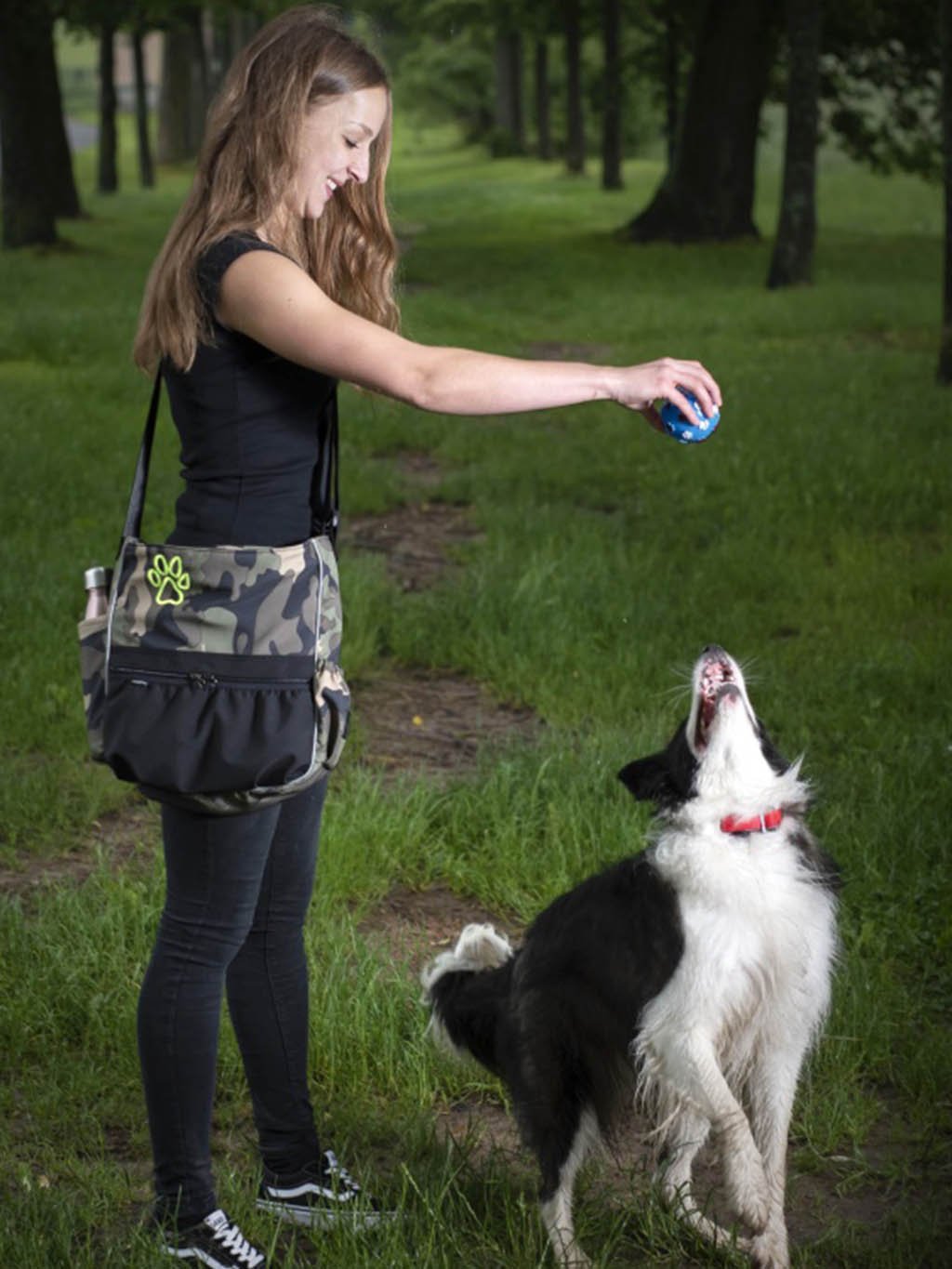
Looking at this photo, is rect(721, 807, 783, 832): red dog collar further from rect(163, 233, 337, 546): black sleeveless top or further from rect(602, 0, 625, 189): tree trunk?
rect(602, 0, 625, 189): tree trunk

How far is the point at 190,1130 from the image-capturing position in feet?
10.4

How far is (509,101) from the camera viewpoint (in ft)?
188

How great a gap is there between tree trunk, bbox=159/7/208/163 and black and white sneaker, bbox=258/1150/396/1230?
41624 millimetres

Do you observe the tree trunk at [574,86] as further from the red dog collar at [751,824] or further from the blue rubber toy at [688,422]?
the blue rubber toy at [688,422]

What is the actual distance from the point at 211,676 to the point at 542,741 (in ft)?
9.79

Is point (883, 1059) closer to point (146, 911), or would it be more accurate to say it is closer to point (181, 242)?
point (146, 911)

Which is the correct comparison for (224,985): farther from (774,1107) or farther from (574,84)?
(574,84)

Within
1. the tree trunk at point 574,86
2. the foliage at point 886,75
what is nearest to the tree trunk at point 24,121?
the foliage at point 886,75

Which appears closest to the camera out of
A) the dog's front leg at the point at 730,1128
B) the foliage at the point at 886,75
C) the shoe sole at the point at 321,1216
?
the dog's front leg at the point at 730,1128

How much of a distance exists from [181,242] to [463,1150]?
1.97 m

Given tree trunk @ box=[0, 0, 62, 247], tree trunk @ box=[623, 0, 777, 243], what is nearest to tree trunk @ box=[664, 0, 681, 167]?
tree trunk @ box=[623, 0, 777, 243]

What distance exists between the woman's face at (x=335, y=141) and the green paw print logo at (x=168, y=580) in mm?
674

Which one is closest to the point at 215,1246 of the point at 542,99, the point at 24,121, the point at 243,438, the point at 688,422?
the point at 243,438

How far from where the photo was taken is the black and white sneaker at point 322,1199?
3295mm
